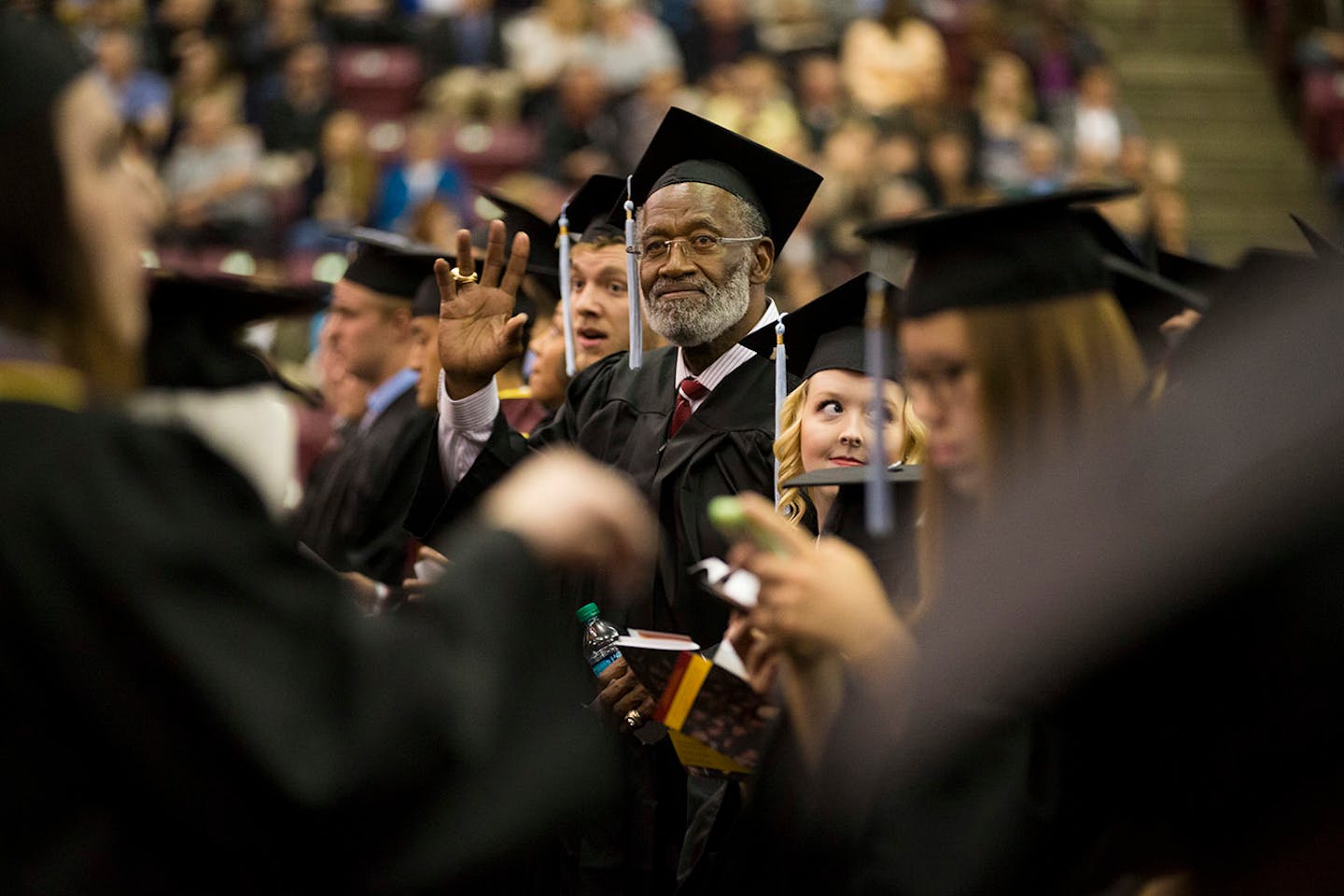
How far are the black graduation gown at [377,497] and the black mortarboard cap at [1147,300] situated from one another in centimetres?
278

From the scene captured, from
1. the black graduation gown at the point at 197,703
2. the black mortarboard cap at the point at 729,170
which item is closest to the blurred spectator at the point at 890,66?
the black mortarboard cap at the point at 729,170

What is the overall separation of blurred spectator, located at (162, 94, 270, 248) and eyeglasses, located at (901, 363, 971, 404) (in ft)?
33.4

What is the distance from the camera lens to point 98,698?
1.68 m

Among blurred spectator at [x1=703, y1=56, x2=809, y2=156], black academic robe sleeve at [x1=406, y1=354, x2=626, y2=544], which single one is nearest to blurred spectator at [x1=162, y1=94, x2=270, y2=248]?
blurred spectator at [x1=703, y1=56, x2=809, y2=156]

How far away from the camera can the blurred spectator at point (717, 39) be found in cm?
1377

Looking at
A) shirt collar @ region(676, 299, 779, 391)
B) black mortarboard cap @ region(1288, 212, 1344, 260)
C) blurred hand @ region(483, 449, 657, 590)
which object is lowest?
shirt collar @ region(676, 299, 779, 391)

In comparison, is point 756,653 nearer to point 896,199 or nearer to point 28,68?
point 28,68

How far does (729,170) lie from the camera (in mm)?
4410

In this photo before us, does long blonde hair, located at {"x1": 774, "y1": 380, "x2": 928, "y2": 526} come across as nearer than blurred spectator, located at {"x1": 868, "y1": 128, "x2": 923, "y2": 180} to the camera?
Yes

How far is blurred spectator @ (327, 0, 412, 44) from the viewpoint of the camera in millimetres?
13594

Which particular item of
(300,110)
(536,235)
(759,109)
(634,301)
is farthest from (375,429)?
(300,110)

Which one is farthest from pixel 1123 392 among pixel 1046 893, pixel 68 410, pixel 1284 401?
pixel 68 410

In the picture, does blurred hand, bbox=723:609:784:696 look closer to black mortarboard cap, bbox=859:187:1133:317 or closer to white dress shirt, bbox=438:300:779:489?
black mortarboard cap, bbox=859:187:1133:317

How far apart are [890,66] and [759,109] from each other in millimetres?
2092
